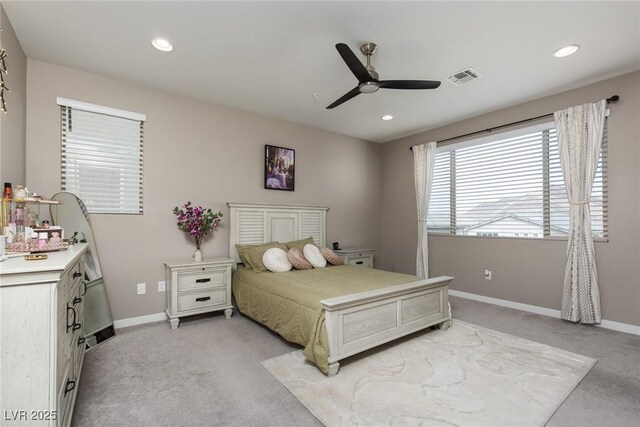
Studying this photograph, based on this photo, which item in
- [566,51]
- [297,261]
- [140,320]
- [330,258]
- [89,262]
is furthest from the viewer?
[330,258]

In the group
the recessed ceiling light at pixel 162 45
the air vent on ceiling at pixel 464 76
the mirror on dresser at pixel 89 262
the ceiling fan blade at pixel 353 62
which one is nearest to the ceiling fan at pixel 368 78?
the ceiling fan blade at pixel 353 62

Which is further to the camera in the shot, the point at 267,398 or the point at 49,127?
the point at 49,127

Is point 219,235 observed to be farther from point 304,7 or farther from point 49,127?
point 304,7

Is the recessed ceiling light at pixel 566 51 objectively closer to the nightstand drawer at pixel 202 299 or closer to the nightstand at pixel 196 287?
the nightstand at pixel 196 287

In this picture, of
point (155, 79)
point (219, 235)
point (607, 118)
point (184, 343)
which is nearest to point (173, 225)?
point (219, 235)

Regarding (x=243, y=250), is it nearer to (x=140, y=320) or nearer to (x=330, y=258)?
(x=330, y=258)

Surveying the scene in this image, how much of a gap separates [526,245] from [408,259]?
185cm

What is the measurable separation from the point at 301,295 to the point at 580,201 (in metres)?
3.27

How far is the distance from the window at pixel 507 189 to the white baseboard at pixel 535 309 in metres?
0.90

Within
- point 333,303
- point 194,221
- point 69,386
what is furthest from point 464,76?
point 69,386

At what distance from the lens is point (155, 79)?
128 inches

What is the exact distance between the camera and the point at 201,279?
3.37 metres

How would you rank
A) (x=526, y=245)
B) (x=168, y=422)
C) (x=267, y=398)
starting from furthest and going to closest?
(x=526, y=245), (x=267, y=398), (x=168, y=422)

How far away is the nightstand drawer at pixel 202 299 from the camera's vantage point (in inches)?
128
